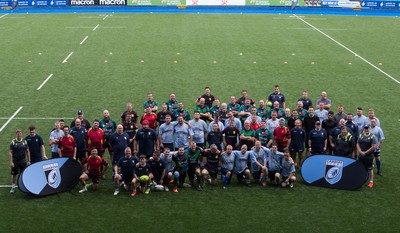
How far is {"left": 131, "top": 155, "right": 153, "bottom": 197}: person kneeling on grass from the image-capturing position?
44.5ft

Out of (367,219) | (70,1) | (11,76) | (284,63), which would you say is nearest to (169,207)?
(367,219)


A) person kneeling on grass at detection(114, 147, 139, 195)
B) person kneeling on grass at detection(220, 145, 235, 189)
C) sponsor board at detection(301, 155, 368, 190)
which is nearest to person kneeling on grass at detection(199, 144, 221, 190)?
person kneeling on grass at detection(220, 145, 235, 189)

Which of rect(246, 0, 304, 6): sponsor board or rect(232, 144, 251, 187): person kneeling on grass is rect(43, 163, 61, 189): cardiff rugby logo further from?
rect(246, 0, 304, 6): sponsor board

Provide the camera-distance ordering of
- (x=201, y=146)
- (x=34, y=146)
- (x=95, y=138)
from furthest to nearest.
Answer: (x=201, y=146) < (x=95, y=138) < (x=34, y=146)

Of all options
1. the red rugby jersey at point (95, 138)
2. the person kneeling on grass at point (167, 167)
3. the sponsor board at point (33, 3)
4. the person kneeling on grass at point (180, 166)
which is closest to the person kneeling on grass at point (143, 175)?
the person kneeling on grass at point (167, 167)

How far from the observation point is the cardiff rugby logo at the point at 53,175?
43.9ft

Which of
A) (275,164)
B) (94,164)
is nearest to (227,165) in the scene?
(275,164)

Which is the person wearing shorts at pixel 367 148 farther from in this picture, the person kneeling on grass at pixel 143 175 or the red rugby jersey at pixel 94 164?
the red rugby jersey at pixel 94 164

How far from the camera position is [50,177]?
13438 millimetres

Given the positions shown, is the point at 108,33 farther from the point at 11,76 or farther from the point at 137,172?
the point at 137,172

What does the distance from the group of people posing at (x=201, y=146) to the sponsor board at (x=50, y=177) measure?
0.31 metres

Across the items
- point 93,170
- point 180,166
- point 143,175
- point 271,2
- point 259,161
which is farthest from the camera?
point 271,2

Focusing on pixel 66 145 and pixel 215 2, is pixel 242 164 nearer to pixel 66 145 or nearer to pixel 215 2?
pixel 66 145

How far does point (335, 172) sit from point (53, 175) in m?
6.68
